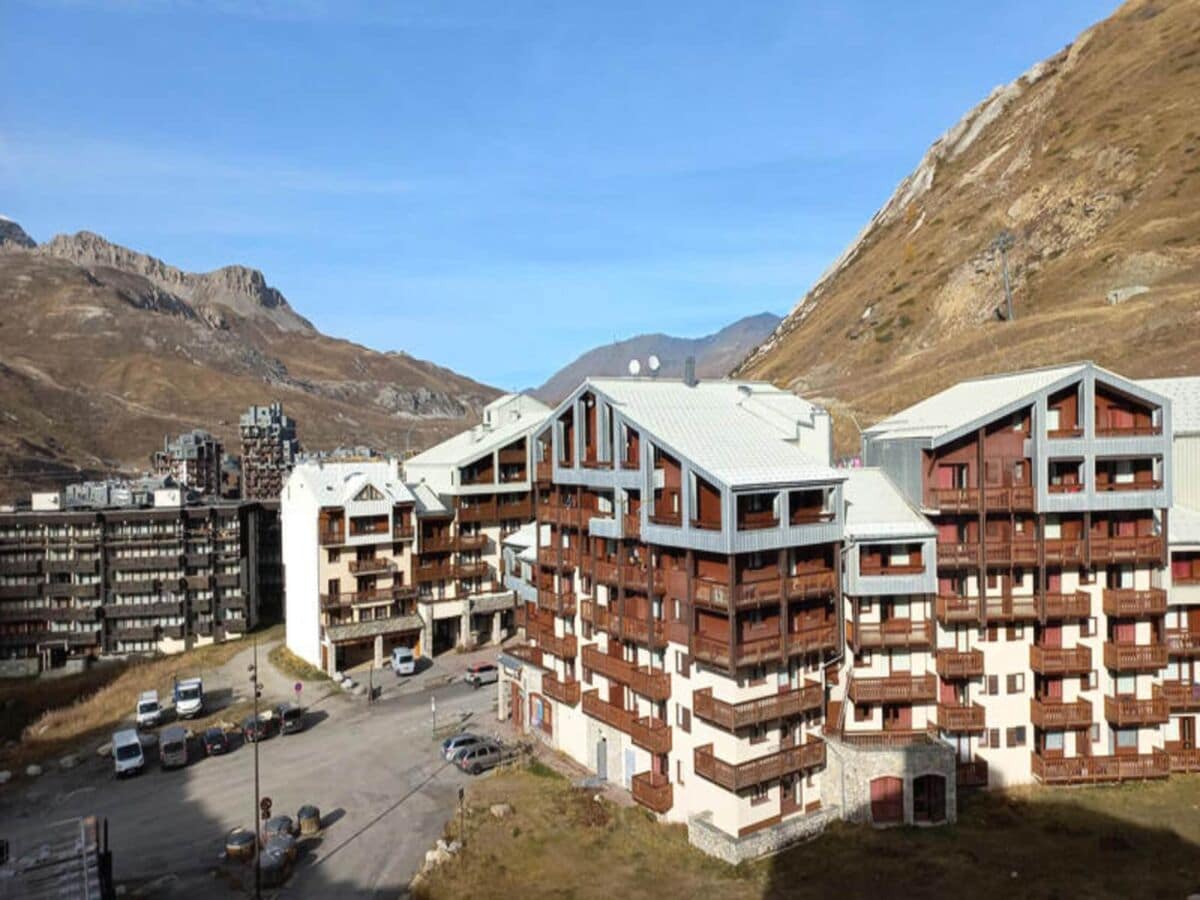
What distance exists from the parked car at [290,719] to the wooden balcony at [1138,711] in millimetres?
47456

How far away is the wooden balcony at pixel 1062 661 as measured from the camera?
41125 millimetres

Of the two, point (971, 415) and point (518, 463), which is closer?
point (971, 415)

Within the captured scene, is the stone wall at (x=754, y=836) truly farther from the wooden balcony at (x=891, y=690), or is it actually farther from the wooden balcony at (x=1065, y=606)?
the wooden balcony at (x=1065, y=606)

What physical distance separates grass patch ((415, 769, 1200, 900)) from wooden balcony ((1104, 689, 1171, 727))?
10.5 feet

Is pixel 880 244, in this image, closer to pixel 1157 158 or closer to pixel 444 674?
pixel 1157 158

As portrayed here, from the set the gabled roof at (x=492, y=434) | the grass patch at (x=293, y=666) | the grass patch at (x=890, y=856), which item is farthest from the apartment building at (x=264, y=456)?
the grass patch at (x=890, y=856)

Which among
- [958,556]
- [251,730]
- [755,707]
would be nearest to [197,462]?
[251,730]

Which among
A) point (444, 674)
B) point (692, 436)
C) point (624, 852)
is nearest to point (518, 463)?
point (444, 674)

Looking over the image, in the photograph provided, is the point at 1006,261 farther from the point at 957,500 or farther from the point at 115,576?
the point at 115,576

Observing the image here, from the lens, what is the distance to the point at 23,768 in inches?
2189

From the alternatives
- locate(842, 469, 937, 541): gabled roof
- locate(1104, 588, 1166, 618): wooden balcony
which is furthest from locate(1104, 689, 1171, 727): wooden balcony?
locate(842, 469, 937, 541): gabled roof

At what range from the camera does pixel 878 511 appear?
42.2 metres

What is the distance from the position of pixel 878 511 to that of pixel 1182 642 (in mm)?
16813

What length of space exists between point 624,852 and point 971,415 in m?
26.6
